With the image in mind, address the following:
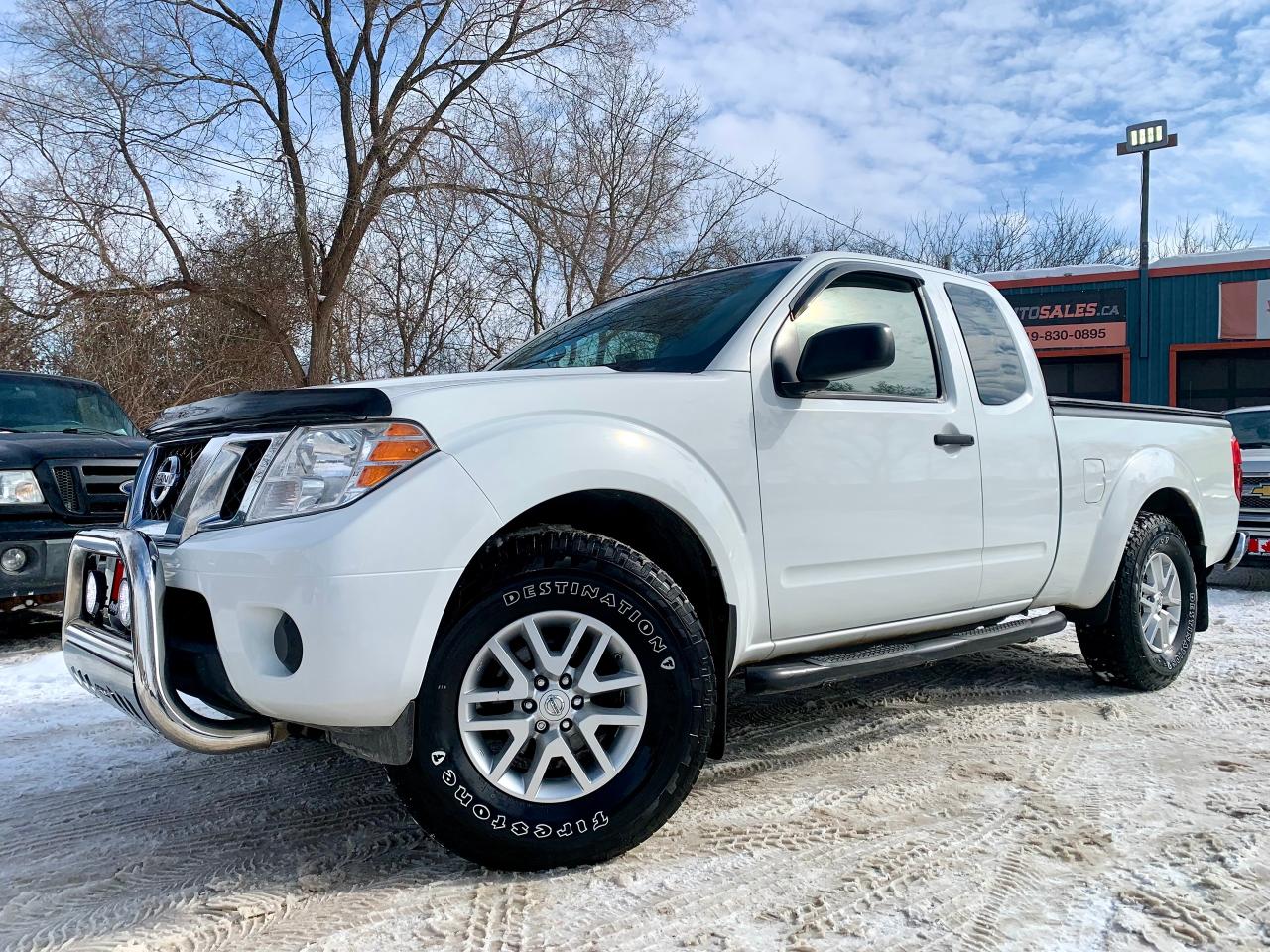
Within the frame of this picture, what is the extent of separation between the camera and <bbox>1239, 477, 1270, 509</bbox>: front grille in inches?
316

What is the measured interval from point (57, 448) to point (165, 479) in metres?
3.45

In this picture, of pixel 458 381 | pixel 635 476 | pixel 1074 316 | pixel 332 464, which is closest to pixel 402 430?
pixel 332 464

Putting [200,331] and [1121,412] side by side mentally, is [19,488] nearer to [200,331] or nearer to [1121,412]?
[1121,412]

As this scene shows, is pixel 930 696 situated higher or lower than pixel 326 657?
lower

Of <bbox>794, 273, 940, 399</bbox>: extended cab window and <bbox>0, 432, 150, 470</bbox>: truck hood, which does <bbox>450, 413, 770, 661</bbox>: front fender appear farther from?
<bbox>0, 432, 150, 470</bbox>: truck hood

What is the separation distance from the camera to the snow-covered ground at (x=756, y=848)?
2.24m

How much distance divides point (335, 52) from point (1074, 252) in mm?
31314

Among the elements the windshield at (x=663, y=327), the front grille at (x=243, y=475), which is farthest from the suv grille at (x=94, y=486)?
the front grille at (x=243, y=475)

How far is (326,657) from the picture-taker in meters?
2.21

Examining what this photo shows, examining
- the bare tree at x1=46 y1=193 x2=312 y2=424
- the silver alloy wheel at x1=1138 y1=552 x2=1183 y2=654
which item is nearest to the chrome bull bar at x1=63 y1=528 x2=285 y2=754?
the silver alloy wheel at x1=1138 y1=552 x2=1183 y2=654

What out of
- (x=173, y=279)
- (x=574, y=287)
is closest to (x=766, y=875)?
(x=173, y=279)

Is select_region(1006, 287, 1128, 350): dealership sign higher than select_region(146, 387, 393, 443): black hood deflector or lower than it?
higher

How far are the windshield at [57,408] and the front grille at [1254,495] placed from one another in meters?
9.14

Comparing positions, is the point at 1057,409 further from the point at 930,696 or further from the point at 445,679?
the point at 445,679
